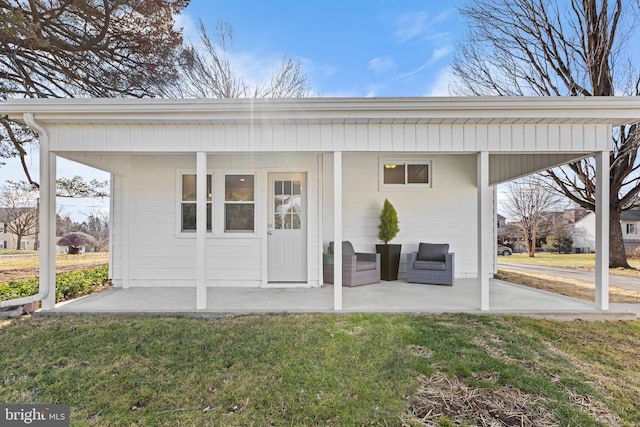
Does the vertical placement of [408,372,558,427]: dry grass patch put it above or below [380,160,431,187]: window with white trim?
below

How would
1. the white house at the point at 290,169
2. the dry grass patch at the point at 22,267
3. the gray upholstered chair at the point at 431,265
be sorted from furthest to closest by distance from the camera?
the dry grass patch at the point at 22,267 → the gray upholstered chair at the point at 431,265 → the white house at the point at 290,169

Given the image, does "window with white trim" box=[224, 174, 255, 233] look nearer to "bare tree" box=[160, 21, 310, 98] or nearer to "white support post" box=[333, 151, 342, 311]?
"white support post" box=[333, 151, 342, 311]

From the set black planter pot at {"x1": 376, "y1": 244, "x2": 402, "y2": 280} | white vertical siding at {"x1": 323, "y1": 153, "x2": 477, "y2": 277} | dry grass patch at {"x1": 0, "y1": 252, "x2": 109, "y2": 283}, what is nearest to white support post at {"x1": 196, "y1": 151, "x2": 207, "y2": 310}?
white vertical siding at {"x1": 323, "y1": 153, "x2": 477, "y2": 277}

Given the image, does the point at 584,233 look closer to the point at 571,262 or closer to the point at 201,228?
the point at 571,262

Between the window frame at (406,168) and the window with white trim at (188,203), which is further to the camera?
the window frame at (406,168)

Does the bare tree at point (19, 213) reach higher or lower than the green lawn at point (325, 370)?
higher

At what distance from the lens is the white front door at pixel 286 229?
225 inches

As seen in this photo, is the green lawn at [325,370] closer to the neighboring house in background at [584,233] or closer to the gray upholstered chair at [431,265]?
the gray upholstered chair at [431,265]

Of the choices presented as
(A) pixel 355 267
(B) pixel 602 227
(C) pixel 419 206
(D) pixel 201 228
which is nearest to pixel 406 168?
(C) pixel 419 206

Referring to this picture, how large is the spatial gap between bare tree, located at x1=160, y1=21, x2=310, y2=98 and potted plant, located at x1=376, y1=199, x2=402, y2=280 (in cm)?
798

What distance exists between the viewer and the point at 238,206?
18.7 feet

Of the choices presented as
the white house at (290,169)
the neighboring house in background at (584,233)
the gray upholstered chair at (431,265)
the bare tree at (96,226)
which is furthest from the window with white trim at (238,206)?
the neighboring house in background at (584,233)

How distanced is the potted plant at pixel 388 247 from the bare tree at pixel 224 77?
7983mm

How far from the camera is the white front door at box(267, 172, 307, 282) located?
5727 millimetres
